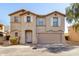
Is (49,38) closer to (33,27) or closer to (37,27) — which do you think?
(37,27)

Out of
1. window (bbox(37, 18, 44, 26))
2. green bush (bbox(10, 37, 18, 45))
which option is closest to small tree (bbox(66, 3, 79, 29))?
window (bbox(37, 18, 44, 26))

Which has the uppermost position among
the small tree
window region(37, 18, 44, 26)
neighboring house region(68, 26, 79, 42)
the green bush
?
the small tree

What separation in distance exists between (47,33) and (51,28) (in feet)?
1.62

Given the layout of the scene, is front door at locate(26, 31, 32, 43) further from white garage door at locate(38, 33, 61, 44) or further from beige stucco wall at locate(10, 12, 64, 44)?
white garage door at locate(38, 33, 61, 44)

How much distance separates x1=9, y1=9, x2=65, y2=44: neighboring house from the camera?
38.0 feet

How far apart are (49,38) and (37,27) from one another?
1404 millimetres

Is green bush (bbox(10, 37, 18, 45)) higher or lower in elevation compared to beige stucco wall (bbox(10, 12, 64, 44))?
lower

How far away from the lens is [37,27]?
40.9 ft

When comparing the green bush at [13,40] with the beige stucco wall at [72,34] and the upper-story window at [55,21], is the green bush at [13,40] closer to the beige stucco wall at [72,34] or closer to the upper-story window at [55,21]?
the upper-story window at [55,21]

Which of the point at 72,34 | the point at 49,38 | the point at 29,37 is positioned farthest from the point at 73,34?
the point at 29,37

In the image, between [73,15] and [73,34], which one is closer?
[73,15]

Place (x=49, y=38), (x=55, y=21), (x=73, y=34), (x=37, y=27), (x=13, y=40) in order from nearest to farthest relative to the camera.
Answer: (x=13, y=40) < (x=49, y=38) < (x=55, y=21) < (x=73, y=34) < (x=37, y=27)

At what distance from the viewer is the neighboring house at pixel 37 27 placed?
11.6 meters

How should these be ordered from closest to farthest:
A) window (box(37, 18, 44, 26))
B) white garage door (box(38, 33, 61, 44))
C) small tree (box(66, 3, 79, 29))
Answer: white garage door (box(38, 33, 61, 44)) → small tree (box(66, 3, 79, 29)) → window (box(37, 18, 44, 26))
